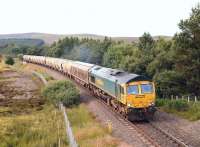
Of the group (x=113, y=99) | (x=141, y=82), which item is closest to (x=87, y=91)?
(x=113, y=99)

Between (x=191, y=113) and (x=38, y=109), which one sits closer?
(x=191, y=113)

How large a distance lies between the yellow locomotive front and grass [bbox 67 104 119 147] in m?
2.52

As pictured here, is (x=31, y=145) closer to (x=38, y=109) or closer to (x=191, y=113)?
(x=191, y=113)

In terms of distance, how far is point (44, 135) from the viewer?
23.0 meters

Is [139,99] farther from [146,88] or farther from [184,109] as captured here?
[184,109]

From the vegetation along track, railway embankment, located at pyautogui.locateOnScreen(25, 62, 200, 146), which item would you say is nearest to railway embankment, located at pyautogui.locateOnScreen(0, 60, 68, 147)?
railway embankment, located at pyautogui.locateOnScreen(25, 62, 200, 146)

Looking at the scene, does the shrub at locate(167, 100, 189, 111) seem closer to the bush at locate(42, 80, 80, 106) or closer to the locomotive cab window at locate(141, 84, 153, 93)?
the locomotive cab window at locate(141, 84, 153, 93)

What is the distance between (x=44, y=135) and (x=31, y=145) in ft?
7.10

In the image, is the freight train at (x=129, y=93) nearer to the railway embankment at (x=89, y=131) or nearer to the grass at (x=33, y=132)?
the railway embankment at (x=89, y=131)

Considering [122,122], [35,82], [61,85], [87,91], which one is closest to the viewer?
[122,122]

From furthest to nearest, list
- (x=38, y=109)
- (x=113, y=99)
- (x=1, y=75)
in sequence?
(x=1, y=75), (x=38, y=109), (x=113, y=99)

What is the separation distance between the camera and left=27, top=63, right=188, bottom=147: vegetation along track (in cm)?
2089

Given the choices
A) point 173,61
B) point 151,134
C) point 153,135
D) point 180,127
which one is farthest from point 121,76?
point 173,61

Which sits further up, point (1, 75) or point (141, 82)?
point (141, 82)
